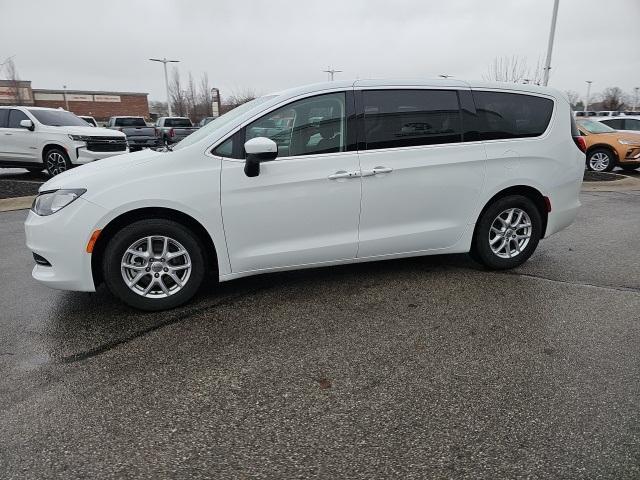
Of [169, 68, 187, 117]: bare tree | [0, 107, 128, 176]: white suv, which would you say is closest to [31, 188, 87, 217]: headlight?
[0, 107, 128, 176]: white suv

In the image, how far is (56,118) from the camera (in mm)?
11852

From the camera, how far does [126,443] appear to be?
2291 mm

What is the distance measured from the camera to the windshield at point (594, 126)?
45.8ft

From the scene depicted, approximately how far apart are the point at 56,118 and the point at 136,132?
941cm

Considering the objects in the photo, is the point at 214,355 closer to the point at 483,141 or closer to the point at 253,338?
the point at 253,338

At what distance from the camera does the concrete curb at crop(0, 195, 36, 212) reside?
827 cm

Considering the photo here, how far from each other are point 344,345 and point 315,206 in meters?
1.22

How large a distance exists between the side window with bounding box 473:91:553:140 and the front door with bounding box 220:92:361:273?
141 cm

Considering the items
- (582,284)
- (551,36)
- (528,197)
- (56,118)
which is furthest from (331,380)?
(551,36)

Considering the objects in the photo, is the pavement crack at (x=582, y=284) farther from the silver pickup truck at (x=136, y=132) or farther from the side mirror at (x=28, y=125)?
the silver pickup truck at (x=136, y=132)

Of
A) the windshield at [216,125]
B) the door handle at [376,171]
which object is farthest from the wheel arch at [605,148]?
the windshield at [216,125]

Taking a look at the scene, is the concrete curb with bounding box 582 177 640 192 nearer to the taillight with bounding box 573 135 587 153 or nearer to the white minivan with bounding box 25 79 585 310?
the taillight with bounding box 573 135 587 153

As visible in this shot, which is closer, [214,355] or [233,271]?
[214,355]

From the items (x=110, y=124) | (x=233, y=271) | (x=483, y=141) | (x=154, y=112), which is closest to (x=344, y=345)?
(x=233, y=271)
